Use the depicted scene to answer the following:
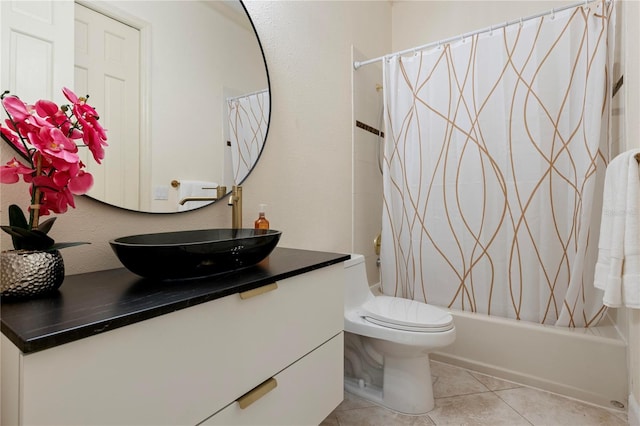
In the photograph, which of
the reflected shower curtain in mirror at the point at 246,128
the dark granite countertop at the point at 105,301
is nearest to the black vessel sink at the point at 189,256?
the dark granite countertop at the point at 105,301

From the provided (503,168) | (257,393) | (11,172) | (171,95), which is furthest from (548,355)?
(11,172)

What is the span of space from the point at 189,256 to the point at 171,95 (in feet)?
2.15

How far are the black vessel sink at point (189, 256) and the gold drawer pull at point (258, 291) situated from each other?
0.38 feet

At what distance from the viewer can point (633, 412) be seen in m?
1.43

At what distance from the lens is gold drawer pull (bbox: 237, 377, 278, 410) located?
34.4 inches

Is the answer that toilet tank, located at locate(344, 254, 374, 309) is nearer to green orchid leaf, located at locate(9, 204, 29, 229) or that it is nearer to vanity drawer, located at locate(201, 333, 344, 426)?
vanity drawer, located at locate(201, 333, 344, 426)

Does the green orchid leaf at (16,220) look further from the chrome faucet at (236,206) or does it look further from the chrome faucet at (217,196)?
the chrome faucet at (236,206)

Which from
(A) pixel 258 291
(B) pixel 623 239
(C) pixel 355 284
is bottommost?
Result: (C) pixel 355 284

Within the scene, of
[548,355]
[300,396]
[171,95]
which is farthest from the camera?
[548,355]

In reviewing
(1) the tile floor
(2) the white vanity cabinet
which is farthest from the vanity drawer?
(1) the tile floor

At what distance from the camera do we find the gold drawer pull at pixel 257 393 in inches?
34.4

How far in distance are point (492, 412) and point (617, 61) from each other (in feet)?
6.16

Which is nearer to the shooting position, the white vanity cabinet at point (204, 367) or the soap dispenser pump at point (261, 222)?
the white vanity cabinet at point (204, 367)

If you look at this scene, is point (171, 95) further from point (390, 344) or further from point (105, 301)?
point (390, 344)
